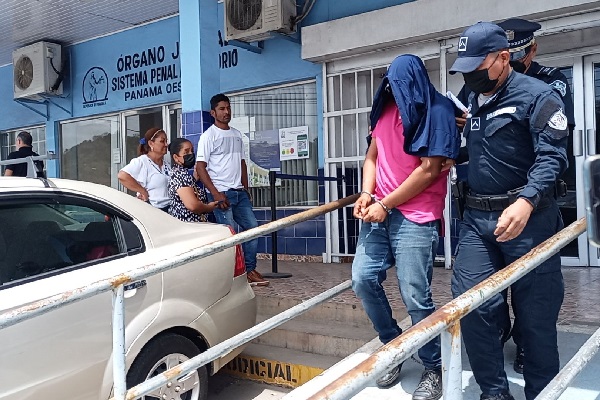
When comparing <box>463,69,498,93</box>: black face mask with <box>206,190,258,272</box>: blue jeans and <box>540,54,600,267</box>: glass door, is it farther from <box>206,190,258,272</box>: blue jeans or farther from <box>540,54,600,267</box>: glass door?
<box>540,54,600,267</box>: glass door

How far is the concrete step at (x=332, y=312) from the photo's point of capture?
164 inches

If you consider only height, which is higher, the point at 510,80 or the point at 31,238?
the point at 510,80

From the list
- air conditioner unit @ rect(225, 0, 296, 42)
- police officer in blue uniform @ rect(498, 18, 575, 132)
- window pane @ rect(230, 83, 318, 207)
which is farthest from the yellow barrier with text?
air conditioner unit @ rect(225, 0, 296, 42)

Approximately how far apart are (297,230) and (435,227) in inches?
178

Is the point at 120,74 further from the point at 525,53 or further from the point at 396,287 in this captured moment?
the point at 525,53

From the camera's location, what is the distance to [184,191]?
4.36 m

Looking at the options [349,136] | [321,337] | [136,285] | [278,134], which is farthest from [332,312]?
[278,134]

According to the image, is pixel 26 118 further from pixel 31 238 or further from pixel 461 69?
pixel 461 69

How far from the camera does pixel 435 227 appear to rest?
8.96ft

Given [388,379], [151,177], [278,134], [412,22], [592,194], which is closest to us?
[592,194]

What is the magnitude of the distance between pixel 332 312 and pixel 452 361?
2.69 m

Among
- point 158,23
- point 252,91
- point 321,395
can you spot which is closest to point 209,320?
point 321,395

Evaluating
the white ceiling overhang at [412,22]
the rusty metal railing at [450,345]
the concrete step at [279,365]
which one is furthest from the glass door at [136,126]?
the rusty metal railing at [450,345]

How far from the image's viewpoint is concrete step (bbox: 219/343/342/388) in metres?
3.82
